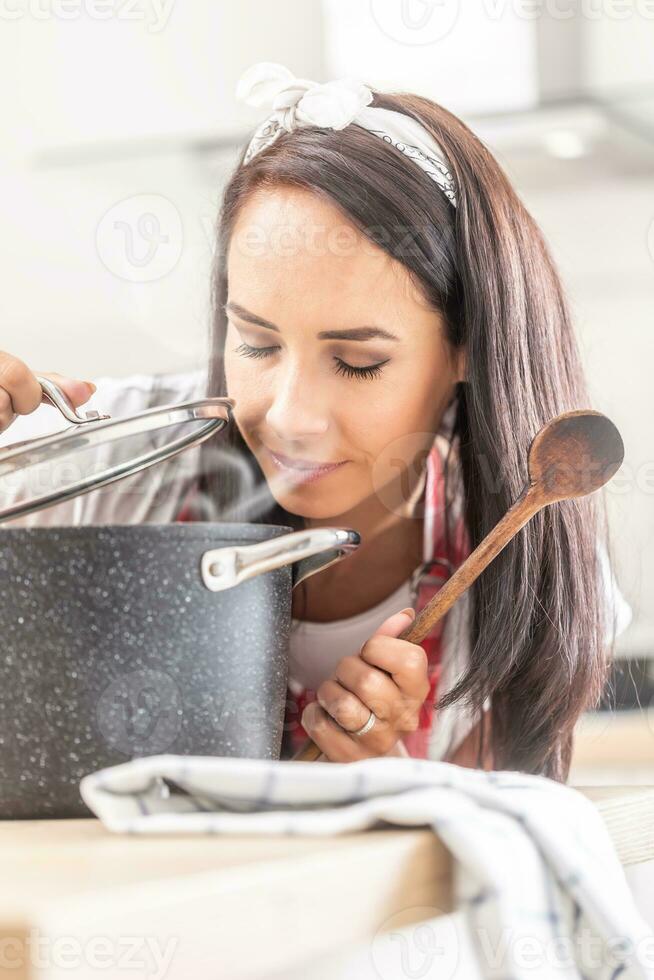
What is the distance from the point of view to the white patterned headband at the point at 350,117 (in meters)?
0.69

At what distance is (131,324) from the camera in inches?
34.8

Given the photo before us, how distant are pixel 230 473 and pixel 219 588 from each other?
15.0 inches

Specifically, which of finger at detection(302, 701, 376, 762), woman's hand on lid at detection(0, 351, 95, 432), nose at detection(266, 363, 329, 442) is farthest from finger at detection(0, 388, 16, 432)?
finger at detection(302, 701, 376, 762)

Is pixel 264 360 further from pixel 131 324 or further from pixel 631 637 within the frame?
pixel 631 637

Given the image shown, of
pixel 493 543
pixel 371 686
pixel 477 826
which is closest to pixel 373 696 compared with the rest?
pixel 371 686

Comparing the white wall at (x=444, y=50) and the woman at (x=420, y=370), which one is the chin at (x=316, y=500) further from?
the white wall at (x=444, y=50)

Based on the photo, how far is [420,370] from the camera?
2.27 ft

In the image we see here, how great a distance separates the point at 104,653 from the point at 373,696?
0.19m

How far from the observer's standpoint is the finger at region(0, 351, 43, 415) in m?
0.64

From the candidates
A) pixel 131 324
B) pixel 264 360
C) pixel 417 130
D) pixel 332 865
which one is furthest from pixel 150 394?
pixel 332 865

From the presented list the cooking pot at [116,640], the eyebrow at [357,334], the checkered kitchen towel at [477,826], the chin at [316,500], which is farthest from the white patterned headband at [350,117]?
the checkered kitchen towel at [477,826]

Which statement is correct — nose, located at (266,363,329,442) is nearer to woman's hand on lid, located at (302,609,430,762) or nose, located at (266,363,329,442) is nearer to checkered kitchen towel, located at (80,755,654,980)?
woman's hand on lid, located at (302,609,430,762)

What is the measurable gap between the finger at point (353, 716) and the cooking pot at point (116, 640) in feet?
0.38

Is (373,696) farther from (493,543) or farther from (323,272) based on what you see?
(323,272)
